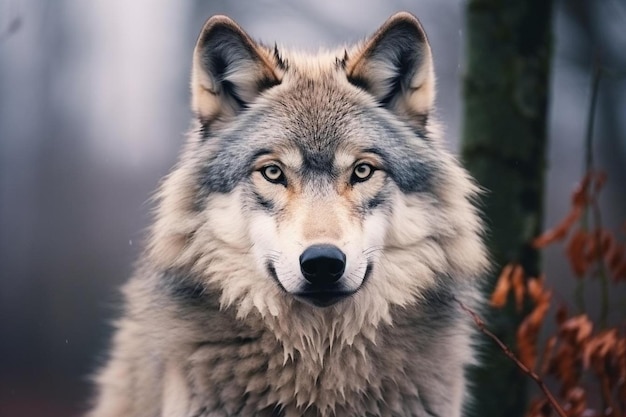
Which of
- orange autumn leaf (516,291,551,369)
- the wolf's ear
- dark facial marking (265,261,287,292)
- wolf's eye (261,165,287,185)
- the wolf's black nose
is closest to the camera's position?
the wolf's black nose

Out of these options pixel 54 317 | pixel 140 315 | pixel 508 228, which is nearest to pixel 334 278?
pixel 140 315

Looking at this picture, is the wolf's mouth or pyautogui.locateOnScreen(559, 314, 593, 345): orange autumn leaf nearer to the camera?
the wolf's mouth

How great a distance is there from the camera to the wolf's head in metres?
3.46

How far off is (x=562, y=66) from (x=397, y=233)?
9.21 metres

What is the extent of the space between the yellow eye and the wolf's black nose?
19.7 inches

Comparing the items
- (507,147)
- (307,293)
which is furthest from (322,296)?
(507,147)

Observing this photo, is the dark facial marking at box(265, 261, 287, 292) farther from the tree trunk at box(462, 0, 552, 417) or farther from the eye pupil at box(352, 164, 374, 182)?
the tree trunk at box(462, 0, 552, 417)

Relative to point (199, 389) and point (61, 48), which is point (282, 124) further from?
point (61, 48)

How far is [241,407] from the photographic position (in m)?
3.47

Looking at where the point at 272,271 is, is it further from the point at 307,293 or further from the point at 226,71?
the point at 226,71

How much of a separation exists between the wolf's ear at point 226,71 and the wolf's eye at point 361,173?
61 cm

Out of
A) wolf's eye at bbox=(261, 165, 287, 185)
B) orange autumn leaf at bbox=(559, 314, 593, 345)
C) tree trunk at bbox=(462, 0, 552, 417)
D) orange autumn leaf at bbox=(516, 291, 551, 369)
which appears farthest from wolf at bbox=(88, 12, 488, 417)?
tree trunk at bbox=(462, 0, 552, 417)

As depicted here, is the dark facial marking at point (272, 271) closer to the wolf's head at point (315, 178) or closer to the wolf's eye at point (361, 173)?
the wolf's head at point (315, 178)

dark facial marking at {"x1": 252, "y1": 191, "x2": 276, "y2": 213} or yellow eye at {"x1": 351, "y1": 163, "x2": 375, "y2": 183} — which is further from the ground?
yellow eye at {"x1": 351, "y1": 163, "x2": 375, "y2": 183}
